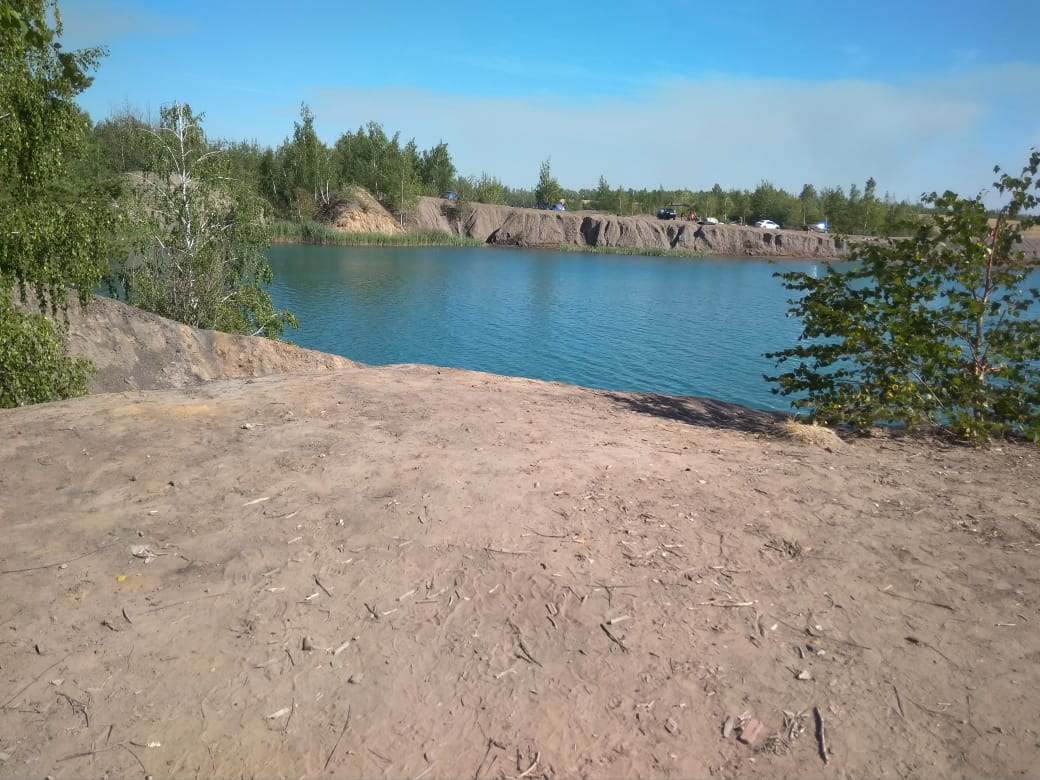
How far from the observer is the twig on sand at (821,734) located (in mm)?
3318

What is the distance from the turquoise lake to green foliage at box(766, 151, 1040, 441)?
934 centimetres

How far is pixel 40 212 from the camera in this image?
836 centimetres

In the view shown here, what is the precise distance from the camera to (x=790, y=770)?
3.23 metres

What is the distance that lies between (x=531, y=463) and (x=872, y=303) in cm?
572

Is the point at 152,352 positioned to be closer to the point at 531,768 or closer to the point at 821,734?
the point at 531,768

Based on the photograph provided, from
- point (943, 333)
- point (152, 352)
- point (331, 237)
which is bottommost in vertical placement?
point (152, 352)

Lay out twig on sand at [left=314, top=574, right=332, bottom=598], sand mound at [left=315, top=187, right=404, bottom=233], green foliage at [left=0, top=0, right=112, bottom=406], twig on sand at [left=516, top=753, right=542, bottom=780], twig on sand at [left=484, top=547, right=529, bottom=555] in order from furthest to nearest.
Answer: sand mound at [left=315, top=187, right=404, bottom=233] < green foliage at [left=0, top=0, right=112, bottom=406] < twig on sand at [left=484, top=547, right=529, bottom=555] < twig on sand at [left=314, top=574, right=332, bottom=598] < twig on sand at [left=516, top=753, right=542, bottom=780]

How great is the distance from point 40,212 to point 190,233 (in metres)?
9.16

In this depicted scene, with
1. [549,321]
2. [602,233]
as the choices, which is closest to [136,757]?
[549,321]

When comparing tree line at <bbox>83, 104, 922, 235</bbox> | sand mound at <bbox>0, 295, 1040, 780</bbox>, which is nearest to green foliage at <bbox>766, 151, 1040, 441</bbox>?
sand mound at <bbox>0, 295, 1040, 780</bbox>

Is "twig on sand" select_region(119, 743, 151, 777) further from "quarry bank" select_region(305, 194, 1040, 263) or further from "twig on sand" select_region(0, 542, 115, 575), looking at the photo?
"quarry bank" select_region(305, 194, 1040, 263)

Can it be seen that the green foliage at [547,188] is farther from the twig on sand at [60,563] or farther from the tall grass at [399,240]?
the twig on sand at [60,563]

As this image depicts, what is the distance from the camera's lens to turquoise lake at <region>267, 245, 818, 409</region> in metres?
22.4

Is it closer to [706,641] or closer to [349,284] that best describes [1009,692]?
[706,641]
